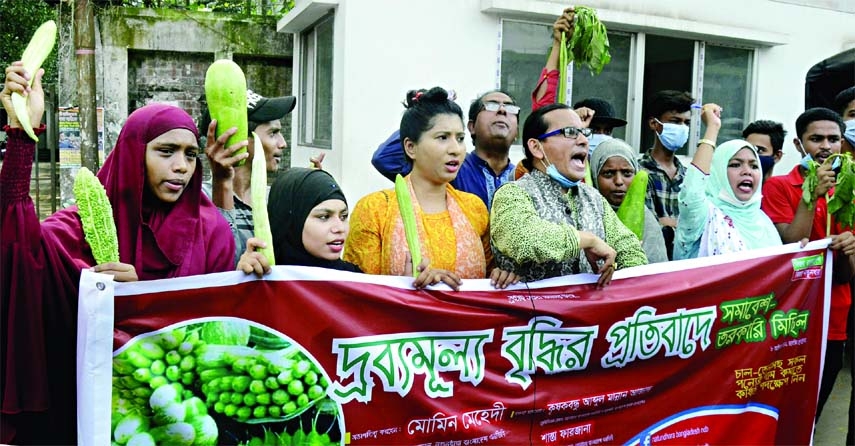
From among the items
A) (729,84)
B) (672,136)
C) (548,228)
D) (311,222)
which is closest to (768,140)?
(672,136)

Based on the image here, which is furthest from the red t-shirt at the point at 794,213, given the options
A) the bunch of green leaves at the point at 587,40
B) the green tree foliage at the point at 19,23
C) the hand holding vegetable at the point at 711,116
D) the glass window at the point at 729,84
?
the green tree foliage at the point at 19,23

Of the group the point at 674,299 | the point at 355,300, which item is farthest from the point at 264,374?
the point at 674,299

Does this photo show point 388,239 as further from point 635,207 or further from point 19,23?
point 19,23

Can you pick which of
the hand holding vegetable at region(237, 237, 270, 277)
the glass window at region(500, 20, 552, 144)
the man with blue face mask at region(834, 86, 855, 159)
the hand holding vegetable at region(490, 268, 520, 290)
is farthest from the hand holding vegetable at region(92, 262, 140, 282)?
the glass window at region(500, 20, 552, 144)

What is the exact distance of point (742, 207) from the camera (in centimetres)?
397

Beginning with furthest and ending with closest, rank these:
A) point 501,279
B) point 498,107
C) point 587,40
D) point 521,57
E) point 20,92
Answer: point 521,57
point 587,40
point 498,107
point 501,279
point 20,92

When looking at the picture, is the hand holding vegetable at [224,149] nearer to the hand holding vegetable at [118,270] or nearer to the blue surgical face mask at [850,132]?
the hand holding vegetable at [118,270]

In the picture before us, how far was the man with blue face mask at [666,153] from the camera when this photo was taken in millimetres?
4746

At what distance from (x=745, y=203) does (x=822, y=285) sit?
1.99 ft

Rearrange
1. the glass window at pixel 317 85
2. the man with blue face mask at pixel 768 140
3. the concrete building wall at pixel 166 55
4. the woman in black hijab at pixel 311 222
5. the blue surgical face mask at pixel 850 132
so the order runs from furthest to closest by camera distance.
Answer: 1. the concrete building wall at pixel 166 55
2. the glass window at pixel 317 85
3. the man with blue face mask at pixel 768 140
4. the blue surgical face mask at pixel 850 132
5. the woman in black hijab at pixel 311 222

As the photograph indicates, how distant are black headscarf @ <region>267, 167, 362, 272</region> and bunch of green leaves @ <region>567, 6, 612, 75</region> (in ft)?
6.82

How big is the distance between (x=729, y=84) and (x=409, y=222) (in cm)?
678

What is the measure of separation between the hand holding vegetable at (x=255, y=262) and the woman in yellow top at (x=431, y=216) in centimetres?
66

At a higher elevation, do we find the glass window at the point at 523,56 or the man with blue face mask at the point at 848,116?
the glass window at the point at 523,56
